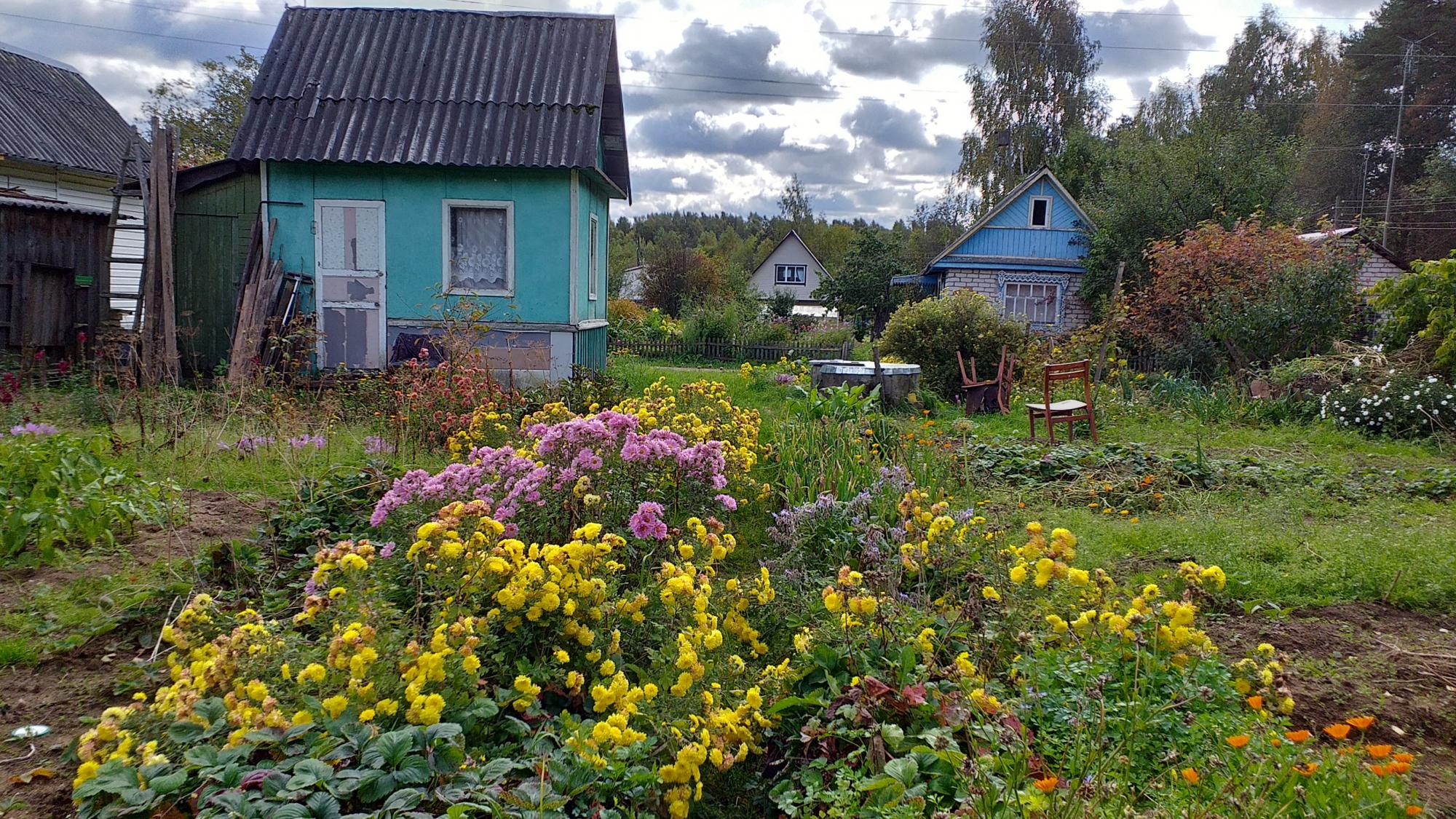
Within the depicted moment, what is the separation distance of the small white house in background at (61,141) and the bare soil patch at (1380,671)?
15756mm

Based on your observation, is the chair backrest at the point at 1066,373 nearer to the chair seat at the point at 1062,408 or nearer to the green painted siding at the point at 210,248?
the chair seat at the point at 1062,408

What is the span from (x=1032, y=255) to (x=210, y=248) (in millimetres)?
19247

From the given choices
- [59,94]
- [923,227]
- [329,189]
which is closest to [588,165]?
[329,189]

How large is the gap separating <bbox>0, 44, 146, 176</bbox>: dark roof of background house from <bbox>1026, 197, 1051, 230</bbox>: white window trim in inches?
810

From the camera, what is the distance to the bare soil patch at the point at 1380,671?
2.47 meters

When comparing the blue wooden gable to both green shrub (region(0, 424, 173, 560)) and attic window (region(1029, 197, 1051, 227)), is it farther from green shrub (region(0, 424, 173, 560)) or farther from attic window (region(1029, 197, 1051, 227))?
green shrub (region(0, 424, 173, 560))

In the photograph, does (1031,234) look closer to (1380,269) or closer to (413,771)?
(1380,269)

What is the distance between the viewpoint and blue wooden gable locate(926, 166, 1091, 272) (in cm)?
2270

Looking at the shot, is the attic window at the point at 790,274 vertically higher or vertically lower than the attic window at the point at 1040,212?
higher

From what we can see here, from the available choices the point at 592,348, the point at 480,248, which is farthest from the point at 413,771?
the point at 592,348

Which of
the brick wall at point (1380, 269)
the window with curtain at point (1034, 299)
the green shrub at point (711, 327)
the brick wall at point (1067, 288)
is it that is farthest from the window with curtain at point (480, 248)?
the brick wall at point (1380, 269)

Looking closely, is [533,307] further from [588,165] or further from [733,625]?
[733,625]

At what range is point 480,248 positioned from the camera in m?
10.4

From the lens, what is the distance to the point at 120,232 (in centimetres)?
1600
